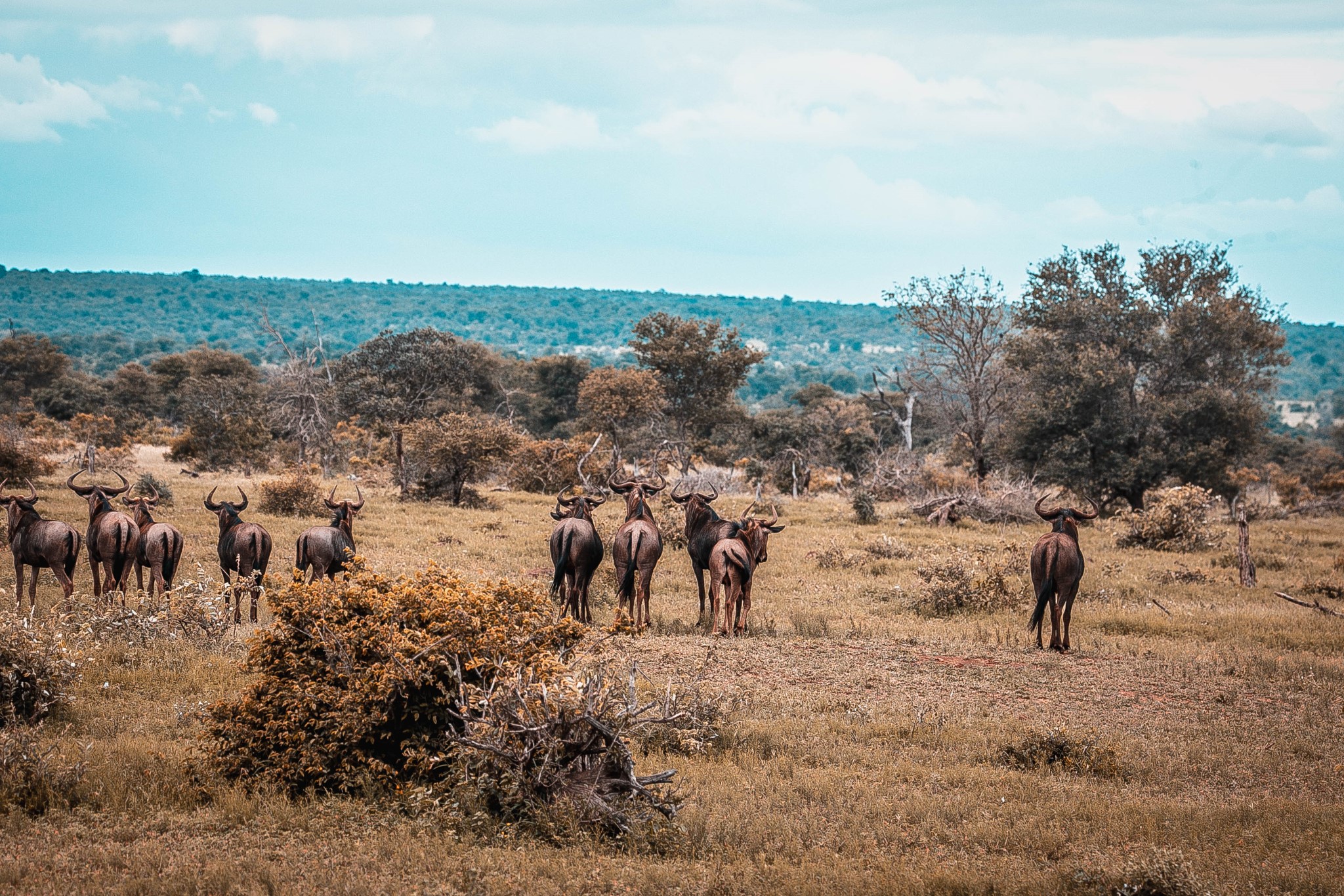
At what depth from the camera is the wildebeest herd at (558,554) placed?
12492mm

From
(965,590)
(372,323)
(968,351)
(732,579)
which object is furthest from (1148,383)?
(372,323)

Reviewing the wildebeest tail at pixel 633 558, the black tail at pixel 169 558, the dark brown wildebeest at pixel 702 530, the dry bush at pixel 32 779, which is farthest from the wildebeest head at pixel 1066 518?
the black tail at pixel 169 558

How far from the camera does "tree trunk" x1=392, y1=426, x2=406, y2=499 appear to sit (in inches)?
1070

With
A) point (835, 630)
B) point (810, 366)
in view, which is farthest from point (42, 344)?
point (810, 366)

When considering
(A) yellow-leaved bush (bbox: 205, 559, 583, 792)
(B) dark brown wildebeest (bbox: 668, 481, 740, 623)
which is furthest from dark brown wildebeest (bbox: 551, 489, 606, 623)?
(A) yellow-leaved bush (bbox: 205, 559, 583, 792)

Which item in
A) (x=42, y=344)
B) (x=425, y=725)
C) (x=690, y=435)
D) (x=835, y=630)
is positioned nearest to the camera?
(x=425, y=725)

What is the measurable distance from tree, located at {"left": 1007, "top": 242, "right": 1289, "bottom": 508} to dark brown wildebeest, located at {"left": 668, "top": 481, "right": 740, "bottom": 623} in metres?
16.9

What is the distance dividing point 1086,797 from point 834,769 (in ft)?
6.11

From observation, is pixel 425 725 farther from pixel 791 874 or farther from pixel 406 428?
pixel 406 428

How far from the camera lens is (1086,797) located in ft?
24.3

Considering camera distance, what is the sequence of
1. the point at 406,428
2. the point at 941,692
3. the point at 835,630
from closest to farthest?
the point at 941,692
the point at 835,630
the point at 406,428

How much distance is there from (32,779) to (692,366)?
1378 inches

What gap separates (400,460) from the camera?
30.0 metres

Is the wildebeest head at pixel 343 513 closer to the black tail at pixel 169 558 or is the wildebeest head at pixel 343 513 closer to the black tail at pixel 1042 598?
the black tail at pixel 169 558
